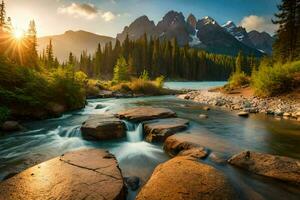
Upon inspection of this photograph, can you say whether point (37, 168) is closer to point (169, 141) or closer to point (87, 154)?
point (87, 154)

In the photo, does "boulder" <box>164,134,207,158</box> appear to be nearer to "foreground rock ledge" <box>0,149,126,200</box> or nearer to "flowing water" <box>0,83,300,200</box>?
"flowing water" <box>0,83,300,200</box>

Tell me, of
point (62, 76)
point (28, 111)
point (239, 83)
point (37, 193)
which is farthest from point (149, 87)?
point (37, 193)

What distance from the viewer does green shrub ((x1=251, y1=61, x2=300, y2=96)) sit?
23.7m

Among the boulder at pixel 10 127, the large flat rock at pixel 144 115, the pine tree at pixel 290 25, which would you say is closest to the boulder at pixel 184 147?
the large flat rock at pixel 144 115

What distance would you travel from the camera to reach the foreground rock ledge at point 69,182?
5.26 meters

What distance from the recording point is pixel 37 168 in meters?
6.72

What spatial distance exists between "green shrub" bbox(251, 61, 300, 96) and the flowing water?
27.4 feet

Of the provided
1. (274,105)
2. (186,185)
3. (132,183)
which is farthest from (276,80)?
(186,185)

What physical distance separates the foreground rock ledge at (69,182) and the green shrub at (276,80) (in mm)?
21840

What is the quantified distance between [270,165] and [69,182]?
623 cm

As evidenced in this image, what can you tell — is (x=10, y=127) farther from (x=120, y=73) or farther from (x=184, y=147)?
(x=120, y=73)

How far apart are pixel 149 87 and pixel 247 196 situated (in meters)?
34.4

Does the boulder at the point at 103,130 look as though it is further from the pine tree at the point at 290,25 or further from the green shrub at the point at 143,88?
the pine tree at the point at 290,25

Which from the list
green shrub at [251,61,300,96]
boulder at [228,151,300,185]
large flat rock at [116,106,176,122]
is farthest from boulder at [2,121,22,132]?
green shrub at [251,61,300,96]
